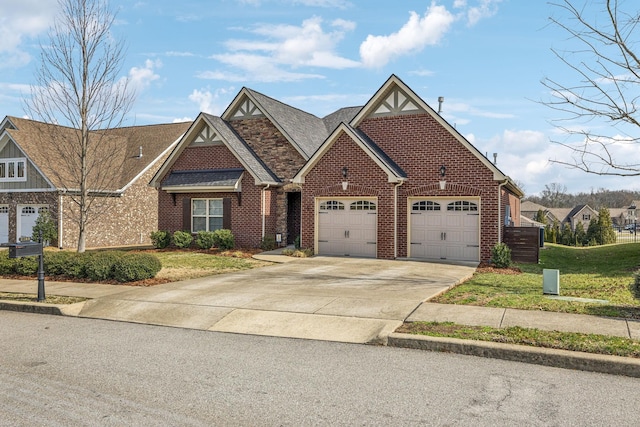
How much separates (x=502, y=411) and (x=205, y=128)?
21485mm

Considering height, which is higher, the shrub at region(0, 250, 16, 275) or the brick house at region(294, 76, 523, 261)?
the brick house at region(294, 76, 523, 261)

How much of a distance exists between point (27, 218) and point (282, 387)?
2657 centimetres

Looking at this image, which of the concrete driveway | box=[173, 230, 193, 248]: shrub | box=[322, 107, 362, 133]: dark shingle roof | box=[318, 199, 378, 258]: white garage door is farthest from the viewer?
box=[322, 107, 362, 133]: dark shingle roof

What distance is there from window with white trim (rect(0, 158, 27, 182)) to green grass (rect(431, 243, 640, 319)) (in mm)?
→ 24370

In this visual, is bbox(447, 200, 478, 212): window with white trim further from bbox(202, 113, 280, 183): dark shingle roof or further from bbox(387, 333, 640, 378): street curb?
bbox(387, 333, 640, 378): street curb

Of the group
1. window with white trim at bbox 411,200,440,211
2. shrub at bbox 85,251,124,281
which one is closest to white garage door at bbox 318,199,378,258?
window with white trim at bbox 411,200,440,211

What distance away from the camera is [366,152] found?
18.8 meters

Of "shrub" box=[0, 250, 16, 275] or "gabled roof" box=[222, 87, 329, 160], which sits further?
"gabled roof" box=[222, 87, 329, 160]

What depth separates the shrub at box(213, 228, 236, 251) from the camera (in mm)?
22094

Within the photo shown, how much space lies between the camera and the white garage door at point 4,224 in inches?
1089

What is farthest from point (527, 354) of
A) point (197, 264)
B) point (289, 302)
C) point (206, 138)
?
point (206, 138)

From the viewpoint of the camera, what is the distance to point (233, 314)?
368 inches

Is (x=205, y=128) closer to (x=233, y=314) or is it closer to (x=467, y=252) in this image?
(x=467, y=252)

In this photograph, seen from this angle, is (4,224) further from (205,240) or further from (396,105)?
(396,105)
